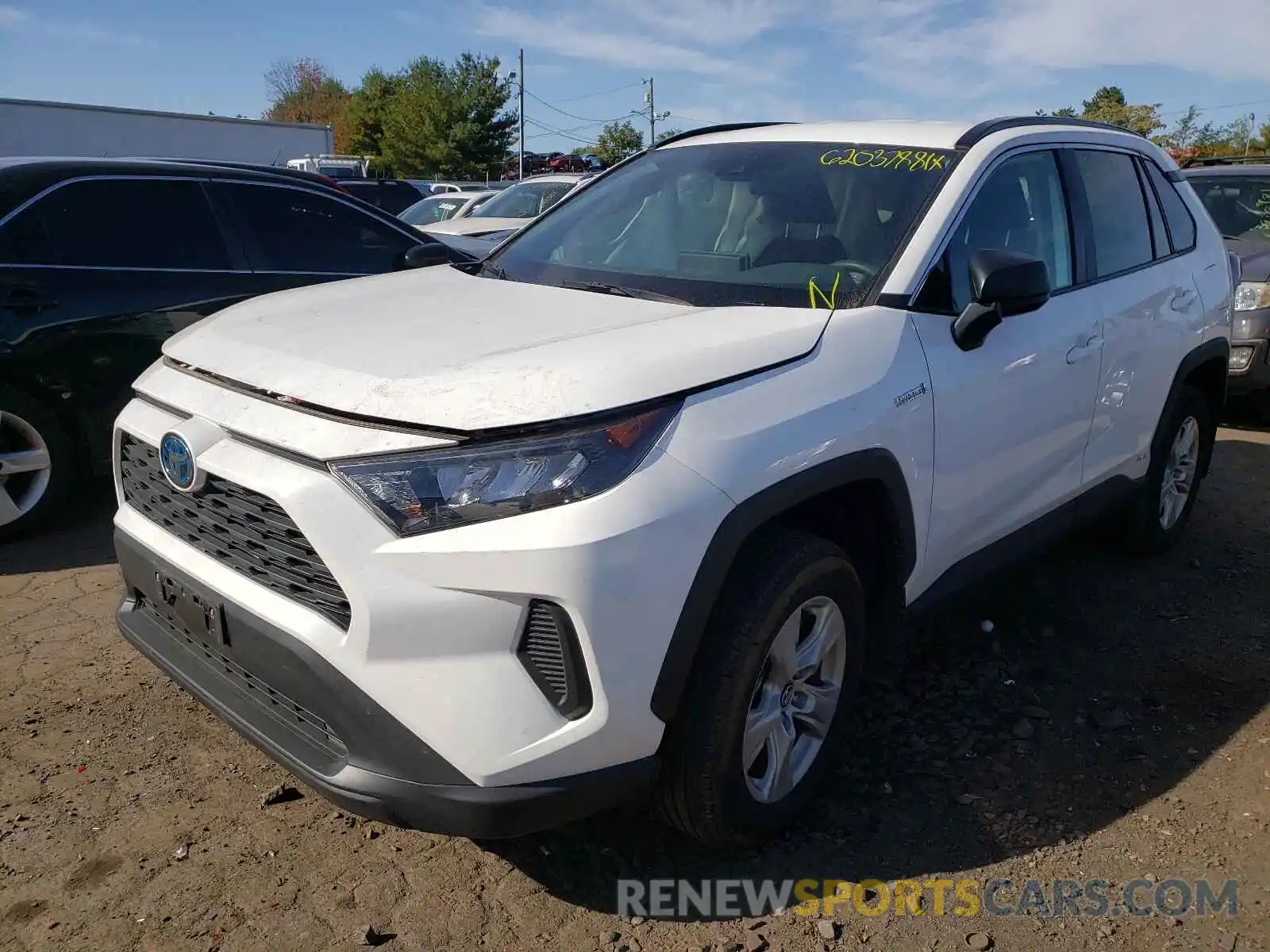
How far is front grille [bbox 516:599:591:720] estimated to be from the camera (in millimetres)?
1975

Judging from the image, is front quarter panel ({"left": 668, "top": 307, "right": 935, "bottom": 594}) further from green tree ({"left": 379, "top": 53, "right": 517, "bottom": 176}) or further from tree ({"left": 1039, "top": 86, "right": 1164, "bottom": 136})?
green tree ({"left": 379, "top": 53, "right": 517, "bottom": 176})

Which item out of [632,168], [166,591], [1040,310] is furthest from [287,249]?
[1040,310]

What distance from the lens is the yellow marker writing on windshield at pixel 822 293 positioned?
2.74m

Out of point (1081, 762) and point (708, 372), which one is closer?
point (708, 372)

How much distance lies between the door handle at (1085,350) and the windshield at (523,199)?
8.86 meters

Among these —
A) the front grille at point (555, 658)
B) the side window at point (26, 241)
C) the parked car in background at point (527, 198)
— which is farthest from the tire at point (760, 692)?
the parked car in background at point (527, 198)

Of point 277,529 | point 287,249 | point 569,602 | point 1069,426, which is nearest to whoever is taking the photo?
Result: point 569,602

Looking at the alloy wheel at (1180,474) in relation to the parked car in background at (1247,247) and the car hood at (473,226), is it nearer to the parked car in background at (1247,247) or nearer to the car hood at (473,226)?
the parked car in background at (1247,247)

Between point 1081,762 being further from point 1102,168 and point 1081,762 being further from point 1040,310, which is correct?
point 1102,168

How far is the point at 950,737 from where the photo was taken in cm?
324

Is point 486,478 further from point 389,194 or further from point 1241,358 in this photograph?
point 389,194

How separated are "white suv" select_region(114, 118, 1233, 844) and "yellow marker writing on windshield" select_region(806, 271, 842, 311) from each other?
0.06 ft

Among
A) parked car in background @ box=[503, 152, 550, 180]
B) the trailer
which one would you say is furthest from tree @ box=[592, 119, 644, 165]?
the trailer

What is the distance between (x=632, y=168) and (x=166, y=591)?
7.73ft
